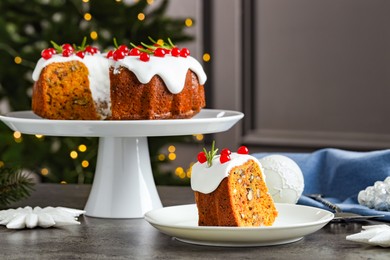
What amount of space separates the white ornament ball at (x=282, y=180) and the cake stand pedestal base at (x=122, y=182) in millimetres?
235

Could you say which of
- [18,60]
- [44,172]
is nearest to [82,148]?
[44,172]

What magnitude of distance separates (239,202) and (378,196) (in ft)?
1.23

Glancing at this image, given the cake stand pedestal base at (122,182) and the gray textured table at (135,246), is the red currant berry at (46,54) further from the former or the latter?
the gray textured table at (135,246)

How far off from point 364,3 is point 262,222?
2000 mm

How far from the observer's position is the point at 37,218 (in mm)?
1566

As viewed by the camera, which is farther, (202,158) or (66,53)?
(66,53)

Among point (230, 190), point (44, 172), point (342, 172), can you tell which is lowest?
point (44, 172)

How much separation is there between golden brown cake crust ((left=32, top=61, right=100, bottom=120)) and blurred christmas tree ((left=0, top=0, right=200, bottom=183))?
1358 millimetres

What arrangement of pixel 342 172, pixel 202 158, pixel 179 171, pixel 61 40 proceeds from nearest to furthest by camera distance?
1. pixel 202 158
2. pixel 342 172
3. pixel 61 40
4. pixel 179 171

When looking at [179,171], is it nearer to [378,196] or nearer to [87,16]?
[87,16]

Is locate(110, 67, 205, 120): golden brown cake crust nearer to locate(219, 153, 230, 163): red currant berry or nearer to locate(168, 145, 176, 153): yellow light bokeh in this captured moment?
locate(219, 153, 230, 163): red currant berry

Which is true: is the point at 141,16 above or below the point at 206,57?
above

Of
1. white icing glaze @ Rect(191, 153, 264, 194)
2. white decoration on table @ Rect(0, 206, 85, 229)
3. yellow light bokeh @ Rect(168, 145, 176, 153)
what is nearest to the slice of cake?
white icing glaze @ Rect(191, 153, 264, 194)

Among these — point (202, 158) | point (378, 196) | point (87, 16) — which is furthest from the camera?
point (87, 16)
